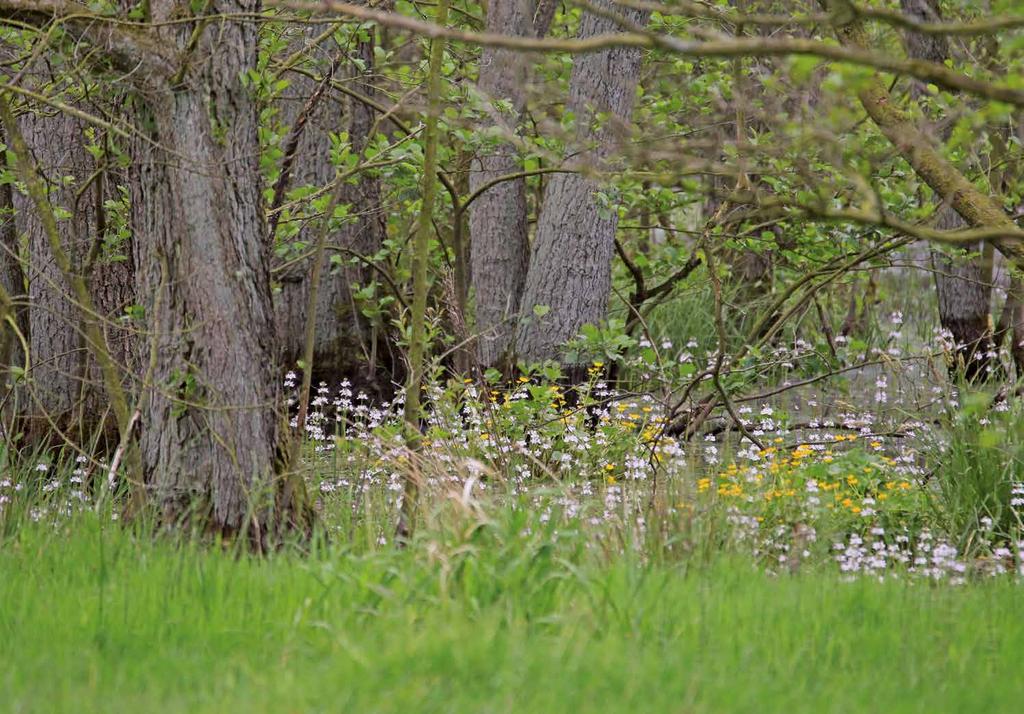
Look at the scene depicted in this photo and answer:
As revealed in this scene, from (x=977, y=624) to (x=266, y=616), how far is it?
2431mm

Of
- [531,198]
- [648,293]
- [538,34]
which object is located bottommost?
[648,293]

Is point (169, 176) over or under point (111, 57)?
under

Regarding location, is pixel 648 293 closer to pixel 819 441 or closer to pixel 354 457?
pixel 819 441

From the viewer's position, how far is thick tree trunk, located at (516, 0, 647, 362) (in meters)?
9.30

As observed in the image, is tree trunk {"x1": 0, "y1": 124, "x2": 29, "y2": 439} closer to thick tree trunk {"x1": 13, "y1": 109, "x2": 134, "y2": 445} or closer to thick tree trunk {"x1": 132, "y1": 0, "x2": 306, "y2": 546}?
thick tree trunk {"x1": 13, "y1": 109, "x2": 134, "y2": 445}

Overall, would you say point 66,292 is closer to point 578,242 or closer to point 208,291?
point 208,291

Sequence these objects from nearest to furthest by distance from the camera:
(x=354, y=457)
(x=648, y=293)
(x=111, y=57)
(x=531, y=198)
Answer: (x=111, y=57) → (x=354, y=457) → (x=648, y=293) → (x=531, y=198)

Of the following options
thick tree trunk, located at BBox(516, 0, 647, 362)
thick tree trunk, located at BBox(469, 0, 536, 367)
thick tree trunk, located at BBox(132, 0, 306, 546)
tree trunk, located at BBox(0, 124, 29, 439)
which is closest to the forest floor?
thick tree trunk, located at BBox(132, 0, 306, 546)

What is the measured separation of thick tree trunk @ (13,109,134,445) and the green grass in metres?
3.12

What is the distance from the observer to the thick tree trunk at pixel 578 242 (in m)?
9.30

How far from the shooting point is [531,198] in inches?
603

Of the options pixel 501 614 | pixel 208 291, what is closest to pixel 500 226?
pixel 208 291

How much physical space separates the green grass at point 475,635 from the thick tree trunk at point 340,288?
587 cm

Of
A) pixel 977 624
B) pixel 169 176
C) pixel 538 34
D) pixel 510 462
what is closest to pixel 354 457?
pixel 510 462
